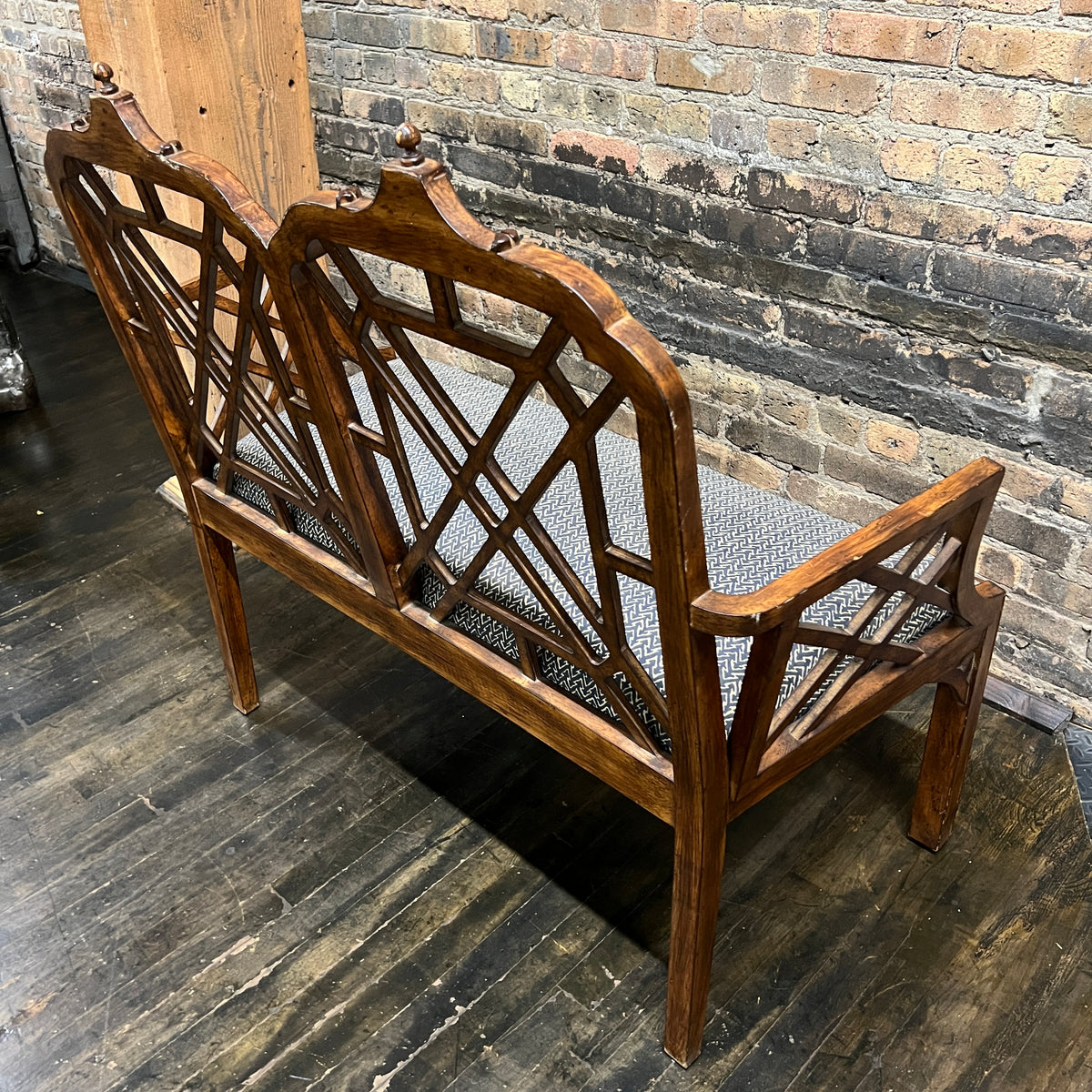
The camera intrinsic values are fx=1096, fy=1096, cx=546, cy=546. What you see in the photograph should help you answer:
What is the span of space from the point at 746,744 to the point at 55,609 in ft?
5.48

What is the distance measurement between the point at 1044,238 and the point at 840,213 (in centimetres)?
33

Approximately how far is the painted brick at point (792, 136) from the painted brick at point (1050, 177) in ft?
1.10

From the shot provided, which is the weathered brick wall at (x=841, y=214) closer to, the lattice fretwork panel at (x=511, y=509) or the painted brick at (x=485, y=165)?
the painted brick at (x=485, y=165)

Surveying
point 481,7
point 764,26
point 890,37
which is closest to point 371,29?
point 481,7

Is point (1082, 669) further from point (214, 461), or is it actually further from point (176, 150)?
point (176, 150)

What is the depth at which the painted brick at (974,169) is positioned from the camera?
1.59 meters

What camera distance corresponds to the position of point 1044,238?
1.58 metres

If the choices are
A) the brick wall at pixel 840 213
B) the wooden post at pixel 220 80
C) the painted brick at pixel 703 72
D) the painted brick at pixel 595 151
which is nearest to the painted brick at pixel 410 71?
the brick wall at pixel 840 213

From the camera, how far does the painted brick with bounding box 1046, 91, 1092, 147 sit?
4.84 ft

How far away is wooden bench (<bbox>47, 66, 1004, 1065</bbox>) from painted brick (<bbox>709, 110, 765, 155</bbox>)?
1.86 feet

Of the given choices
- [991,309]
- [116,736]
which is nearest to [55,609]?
[116,736]

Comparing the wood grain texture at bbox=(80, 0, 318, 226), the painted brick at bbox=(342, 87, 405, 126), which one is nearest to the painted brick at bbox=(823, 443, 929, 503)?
the painted brick at bbox=(342, 87, 405, 126)

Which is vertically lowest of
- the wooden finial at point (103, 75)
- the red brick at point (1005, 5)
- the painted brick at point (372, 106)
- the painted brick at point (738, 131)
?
the painted brick at point (372, 106)

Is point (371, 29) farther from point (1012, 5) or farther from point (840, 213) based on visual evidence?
point (1012, 5)
